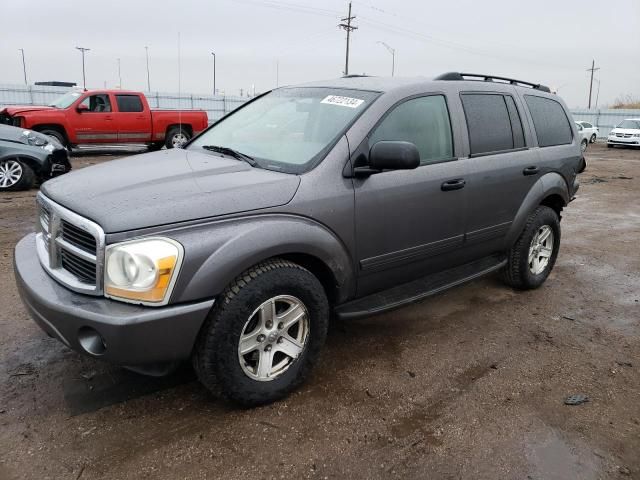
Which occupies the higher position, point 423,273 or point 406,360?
point 423,273

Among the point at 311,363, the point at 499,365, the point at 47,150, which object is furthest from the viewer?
the point at 47,150

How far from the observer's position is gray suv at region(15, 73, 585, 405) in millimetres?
2404

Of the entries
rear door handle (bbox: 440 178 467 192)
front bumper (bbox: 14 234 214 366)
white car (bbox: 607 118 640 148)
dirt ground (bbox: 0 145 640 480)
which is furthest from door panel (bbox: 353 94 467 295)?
white car (bbox: 607 118 640 148)

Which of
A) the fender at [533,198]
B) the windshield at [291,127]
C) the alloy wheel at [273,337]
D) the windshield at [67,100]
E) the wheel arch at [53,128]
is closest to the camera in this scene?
the alloy wheel at [273,337]

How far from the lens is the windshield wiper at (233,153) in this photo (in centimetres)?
321

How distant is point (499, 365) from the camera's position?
3469 mm

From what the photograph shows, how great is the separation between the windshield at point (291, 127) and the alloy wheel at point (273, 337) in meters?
0.77

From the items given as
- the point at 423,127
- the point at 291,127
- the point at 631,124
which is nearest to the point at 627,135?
the point at 631,124

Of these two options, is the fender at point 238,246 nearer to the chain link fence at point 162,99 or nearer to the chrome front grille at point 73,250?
the chrome front grille at point 73,250

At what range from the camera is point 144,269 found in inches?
92.1

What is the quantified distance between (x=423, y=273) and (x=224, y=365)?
1.64m

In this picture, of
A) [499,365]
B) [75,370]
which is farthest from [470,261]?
[75,370]

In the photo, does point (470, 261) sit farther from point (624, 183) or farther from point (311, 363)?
point (624, 183)

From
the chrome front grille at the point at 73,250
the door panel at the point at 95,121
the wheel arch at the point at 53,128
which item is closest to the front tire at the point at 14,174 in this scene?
the wheel arch at the point at 53,128
